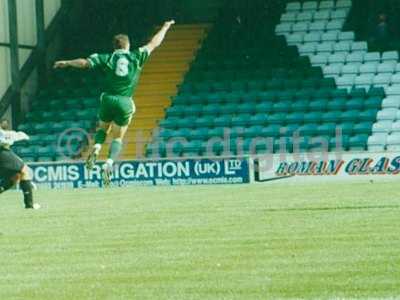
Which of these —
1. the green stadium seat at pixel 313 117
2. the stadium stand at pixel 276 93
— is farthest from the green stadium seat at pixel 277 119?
the green stadium seat at pixel 313 117

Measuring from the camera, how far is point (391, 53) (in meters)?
34.5

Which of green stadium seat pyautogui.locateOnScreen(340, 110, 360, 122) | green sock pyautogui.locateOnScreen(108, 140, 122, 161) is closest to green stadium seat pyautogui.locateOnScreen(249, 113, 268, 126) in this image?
green stadium seat pyautogui.locateOnScreen(340, 110, 360, 122)

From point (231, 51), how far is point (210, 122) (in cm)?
379

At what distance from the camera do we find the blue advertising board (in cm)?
2923

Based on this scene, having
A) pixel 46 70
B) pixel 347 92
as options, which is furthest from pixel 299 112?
pixel 46 70

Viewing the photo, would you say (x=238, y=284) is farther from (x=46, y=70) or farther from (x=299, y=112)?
(x=46, y=70)

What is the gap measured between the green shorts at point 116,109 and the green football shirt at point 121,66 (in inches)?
5.3

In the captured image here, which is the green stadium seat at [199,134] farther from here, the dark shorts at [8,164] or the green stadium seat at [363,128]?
the dark shorts at [8,164]

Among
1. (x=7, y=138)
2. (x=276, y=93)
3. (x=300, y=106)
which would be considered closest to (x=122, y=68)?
(x=7, y=138)

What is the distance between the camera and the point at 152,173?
29.7m

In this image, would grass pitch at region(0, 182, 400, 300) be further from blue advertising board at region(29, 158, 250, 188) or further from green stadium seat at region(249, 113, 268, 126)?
green stadium seat at region(249, 113, 268, 126)

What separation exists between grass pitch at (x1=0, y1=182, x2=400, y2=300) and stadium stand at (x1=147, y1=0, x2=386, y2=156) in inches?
485

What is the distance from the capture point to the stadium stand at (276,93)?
106 feet

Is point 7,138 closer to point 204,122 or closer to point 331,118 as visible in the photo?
point 204,122
